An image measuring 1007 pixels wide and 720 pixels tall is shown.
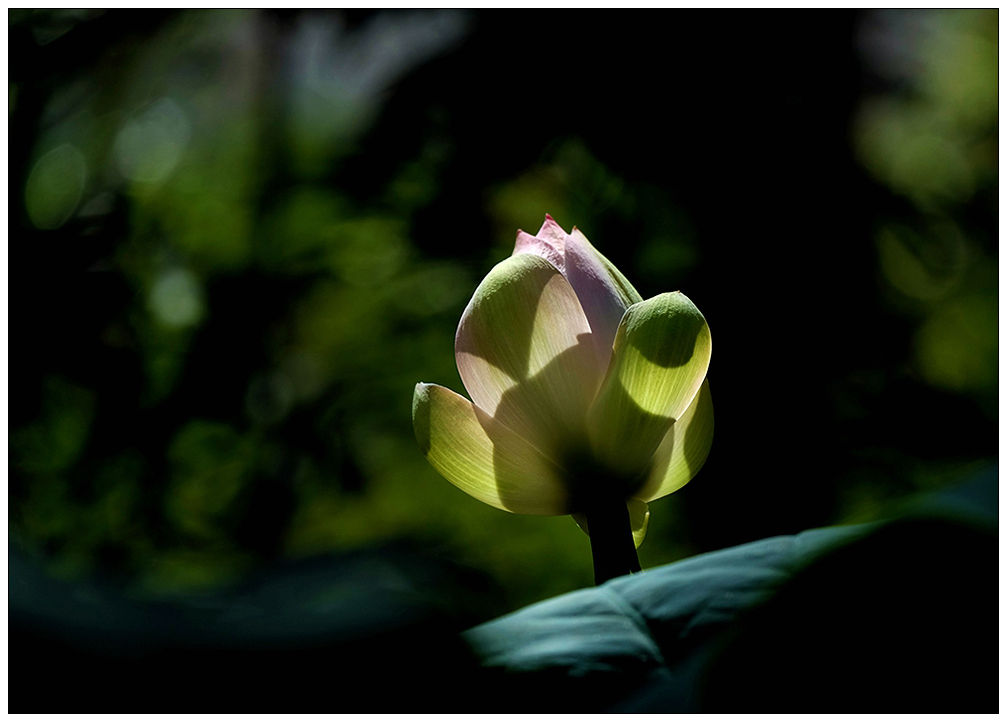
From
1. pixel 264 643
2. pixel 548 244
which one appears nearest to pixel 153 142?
pixel 548 244

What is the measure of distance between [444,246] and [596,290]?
1202 mm

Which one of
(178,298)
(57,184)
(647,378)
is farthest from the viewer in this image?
(178,298)

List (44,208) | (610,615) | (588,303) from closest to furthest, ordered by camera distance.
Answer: (610,615) < (588,303) < (44,208)

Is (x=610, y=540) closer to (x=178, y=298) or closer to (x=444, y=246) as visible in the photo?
(x=444, y=246)

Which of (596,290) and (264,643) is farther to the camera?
(596,290)

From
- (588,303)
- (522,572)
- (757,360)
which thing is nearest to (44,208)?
(522,572)

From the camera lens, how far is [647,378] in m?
0.28

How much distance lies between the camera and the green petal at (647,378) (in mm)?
282

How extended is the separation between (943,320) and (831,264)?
0.37 m

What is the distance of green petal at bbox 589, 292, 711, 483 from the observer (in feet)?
0.93

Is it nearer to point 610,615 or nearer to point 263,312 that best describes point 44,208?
point 263,312

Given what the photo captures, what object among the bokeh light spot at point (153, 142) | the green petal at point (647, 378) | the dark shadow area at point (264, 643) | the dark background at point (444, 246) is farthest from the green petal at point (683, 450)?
the bokeh light spot at point (153, 142)

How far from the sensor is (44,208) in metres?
1.30

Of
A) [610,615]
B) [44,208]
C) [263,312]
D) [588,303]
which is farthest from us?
[263,312]
